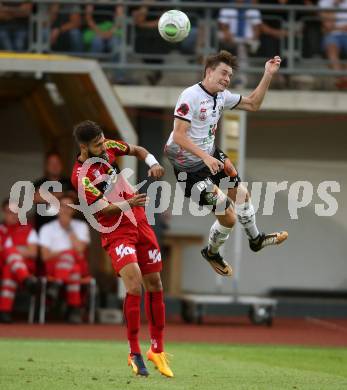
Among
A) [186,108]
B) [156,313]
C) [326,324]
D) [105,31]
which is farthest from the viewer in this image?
[326,324]

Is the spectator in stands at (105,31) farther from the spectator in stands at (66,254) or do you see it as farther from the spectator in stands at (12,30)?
the spectator in stands at (66,254)

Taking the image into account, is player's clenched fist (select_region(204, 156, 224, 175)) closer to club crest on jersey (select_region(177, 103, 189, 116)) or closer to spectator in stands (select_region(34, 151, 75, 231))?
club crest on jersey (select_region(177, 103, 189, 116))

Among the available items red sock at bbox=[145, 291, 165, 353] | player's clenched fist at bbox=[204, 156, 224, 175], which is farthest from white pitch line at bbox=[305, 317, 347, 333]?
player's clenched fist at bbox=[204, 156, 224, 175]

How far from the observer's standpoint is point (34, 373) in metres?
11.3

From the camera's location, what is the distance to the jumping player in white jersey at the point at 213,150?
36.6 ft

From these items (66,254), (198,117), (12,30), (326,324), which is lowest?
(326,324)

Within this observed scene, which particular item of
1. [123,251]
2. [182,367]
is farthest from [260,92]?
[182,367]

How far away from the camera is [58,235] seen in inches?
736

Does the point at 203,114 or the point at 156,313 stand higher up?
the point at 203,114

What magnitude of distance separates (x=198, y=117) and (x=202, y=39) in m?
8.49

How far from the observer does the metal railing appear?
18.8m

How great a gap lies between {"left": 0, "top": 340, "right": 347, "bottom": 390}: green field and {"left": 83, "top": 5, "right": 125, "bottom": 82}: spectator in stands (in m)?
5.84

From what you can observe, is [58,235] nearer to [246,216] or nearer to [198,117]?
[246,216]

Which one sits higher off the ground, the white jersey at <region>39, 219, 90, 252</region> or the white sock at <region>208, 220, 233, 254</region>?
the white jersey at <region>39, 219, 90, 252</region>
